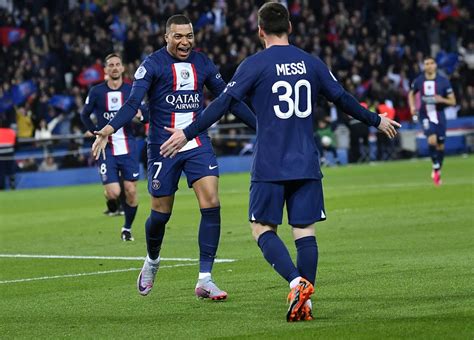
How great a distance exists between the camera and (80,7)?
129 ft

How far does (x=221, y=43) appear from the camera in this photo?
1569 inches

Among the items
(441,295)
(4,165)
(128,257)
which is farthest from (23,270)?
(4,165)

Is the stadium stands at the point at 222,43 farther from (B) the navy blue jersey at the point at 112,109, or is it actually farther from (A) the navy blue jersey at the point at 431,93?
(B) the navy blue jersey at the point at 112,109

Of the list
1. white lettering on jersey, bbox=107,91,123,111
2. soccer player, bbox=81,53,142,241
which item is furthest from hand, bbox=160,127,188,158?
white lettering on jersey, bbox=107,91,123,111

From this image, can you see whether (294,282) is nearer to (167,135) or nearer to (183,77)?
(167,135)

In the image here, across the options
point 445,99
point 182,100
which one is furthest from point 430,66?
point 182,100

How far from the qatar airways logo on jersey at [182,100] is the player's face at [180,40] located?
1.12 feet

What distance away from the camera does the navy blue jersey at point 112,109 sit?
59.9 ft

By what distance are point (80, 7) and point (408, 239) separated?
26.2 meters

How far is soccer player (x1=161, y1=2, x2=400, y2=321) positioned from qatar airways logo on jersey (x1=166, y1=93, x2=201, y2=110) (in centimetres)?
195

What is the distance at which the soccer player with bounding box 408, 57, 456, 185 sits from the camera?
26.2m

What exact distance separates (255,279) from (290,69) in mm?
3155

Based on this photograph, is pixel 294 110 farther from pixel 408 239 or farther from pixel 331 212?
pixel 331 212

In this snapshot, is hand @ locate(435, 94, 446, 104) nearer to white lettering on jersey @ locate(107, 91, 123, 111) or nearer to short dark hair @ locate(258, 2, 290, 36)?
white lettering on jersey @ locate(107, 91, 123, 111)
